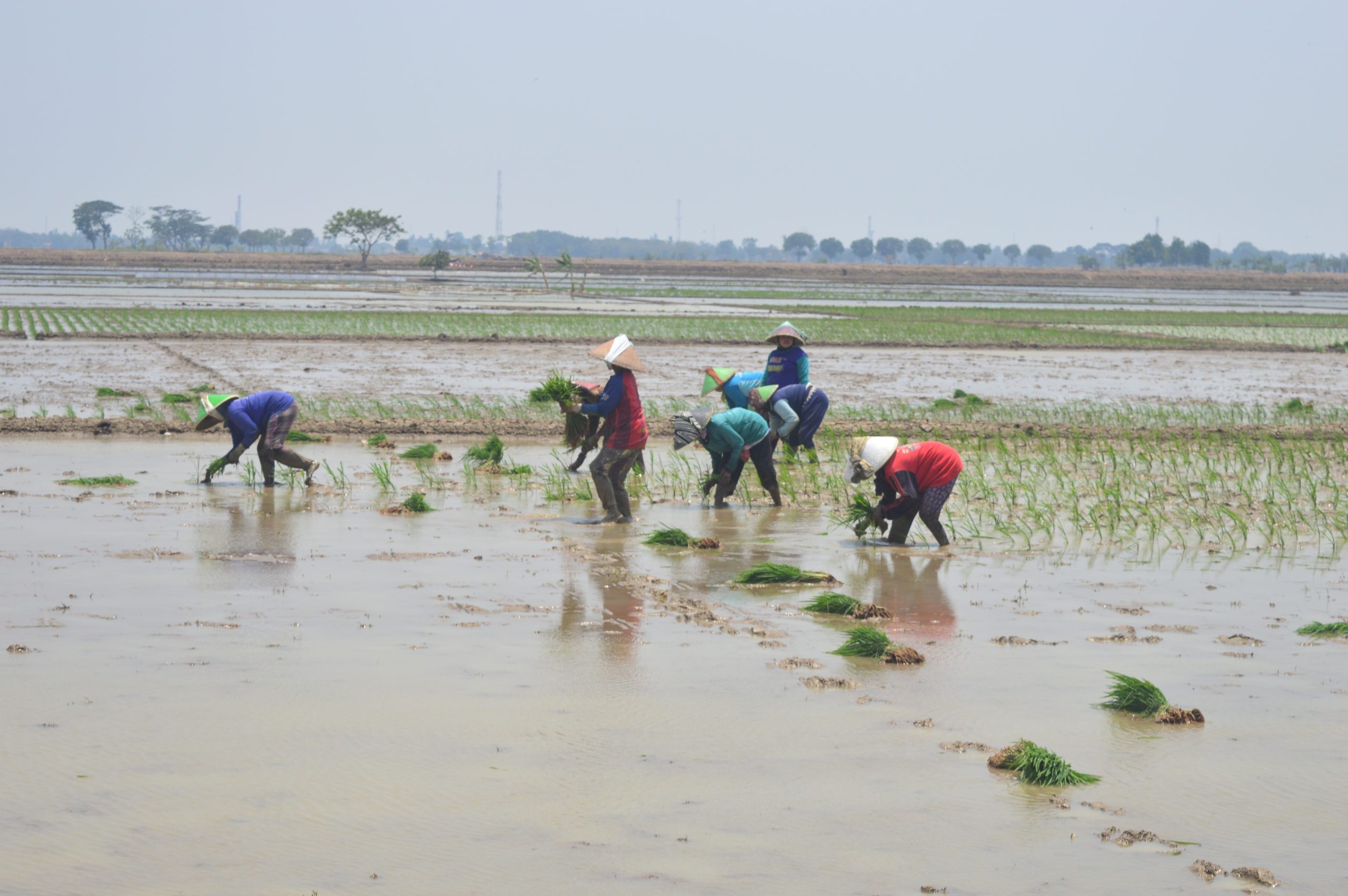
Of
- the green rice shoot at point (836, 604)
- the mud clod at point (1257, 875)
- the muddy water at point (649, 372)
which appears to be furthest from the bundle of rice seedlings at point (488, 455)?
the mud clod at point (1257, 875)

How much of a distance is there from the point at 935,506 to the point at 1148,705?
3.22m

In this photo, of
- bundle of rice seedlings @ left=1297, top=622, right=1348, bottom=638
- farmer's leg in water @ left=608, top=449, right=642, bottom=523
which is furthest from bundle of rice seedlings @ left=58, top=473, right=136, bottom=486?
bundle of rice seedlings @ left=1297, top=622, right=1348, bottom=638

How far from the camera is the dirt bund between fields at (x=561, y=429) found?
1272cm

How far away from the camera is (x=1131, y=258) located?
153 meters

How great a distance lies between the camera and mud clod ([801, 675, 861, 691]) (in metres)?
5.32

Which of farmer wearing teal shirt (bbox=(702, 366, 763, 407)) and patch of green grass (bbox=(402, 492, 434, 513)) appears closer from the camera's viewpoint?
patch of green grass (bbox=(402, 492, 434, 513))

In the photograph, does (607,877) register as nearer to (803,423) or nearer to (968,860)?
(968,860)

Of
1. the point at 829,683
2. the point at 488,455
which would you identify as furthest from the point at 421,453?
the point at 829,683

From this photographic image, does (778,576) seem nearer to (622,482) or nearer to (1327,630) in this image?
(622,482)

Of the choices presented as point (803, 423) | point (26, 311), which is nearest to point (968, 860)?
point (803, 423)

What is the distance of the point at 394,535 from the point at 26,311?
25853 millimetres

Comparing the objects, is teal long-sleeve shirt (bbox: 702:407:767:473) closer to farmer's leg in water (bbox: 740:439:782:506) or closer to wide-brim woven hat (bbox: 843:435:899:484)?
farmer's leg in water (bbox: 740:439:782:506)

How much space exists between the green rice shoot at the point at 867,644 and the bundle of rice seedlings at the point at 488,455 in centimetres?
571

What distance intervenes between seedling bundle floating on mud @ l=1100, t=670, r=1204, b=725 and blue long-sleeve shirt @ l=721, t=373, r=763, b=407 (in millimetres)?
5551
